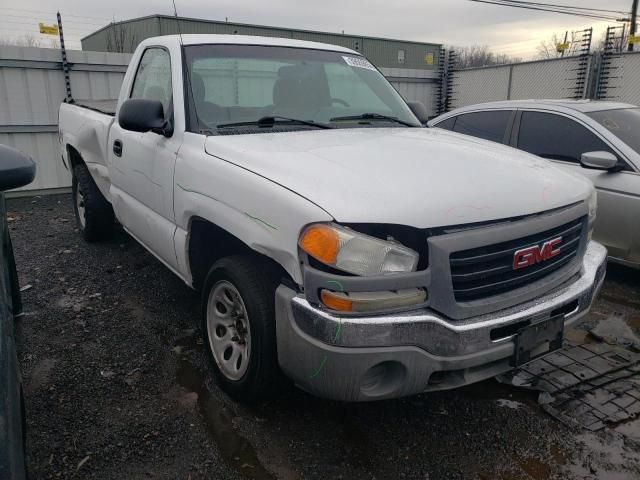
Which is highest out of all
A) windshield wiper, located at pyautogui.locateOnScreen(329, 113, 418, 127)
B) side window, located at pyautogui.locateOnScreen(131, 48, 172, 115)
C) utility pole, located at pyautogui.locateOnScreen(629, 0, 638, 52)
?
utility pole, located at pyautogui.locateOnScreen(629, 0, 638, 52)

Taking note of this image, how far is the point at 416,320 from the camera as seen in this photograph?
209 centimetres

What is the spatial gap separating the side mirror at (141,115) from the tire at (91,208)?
239 centimetres

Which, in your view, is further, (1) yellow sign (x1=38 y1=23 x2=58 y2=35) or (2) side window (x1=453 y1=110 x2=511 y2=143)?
(1) yellow sign (x1=38 y1=23 x2=58 y2=35)

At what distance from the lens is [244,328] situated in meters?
2.77

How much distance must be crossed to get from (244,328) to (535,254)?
1.49 meters

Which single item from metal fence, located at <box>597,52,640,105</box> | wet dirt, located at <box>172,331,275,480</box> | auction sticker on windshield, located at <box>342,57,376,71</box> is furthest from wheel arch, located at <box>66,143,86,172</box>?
metal fence, located at <box>597,52,640,105</box>

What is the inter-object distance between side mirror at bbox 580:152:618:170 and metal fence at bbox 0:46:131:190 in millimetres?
7854

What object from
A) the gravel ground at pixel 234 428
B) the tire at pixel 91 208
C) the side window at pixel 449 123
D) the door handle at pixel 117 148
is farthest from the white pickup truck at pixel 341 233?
the side window at pixel 449 123

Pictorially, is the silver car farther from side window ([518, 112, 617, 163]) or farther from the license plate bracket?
the license plate bracket

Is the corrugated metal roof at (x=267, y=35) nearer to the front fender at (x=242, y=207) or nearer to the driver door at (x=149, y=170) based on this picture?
the driver door at (x=149, y=170)

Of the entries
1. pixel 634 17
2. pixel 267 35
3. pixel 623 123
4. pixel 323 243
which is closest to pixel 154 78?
pixel 323 243

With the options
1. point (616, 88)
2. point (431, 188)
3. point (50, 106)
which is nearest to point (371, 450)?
point (431, 188)

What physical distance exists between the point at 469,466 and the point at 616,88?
35.6 feet

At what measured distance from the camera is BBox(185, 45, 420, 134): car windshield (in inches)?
127
